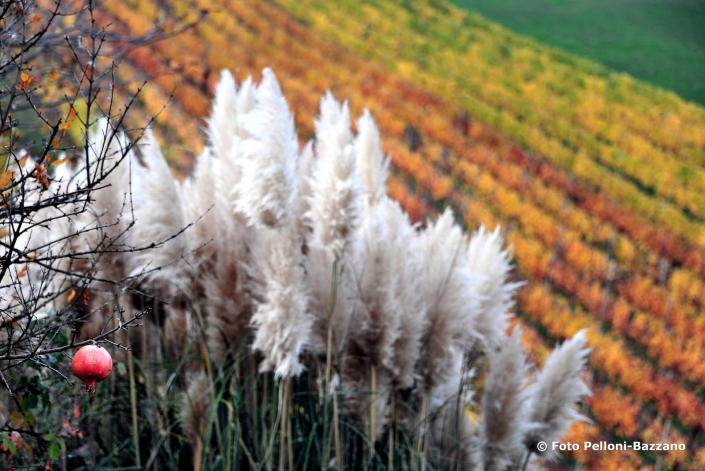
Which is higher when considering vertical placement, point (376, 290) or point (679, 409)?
point (376, 290)

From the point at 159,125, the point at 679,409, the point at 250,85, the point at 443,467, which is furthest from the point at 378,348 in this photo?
the point at 159,125

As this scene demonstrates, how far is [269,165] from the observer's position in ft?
5.18

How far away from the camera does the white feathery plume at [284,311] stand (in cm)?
161

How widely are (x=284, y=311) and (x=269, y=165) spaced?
1.19 feet

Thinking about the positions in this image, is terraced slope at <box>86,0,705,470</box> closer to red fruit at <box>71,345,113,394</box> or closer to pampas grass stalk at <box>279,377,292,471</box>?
pampas grass stalk at <box>279,377,292,471</box>

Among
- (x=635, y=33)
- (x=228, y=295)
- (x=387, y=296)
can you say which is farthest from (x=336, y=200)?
(x=635, y=33)

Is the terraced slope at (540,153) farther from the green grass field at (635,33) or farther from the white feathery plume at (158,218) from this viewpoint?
the white feathery plume at (158,218)

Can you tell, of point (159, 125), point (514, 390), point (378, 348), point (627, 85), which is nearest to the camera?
point (378, 348)

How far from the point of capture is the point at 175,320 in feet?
6.64

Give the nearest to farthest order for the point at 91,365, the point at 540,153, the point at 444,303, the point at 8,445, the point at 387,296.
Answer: the point at 91,365, the point at 8,445, the point at 387,296, the point at 444,303, the point at 540,153

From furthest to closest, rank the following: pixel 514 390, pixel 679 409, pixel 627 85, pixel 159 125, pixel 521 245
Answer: pixel 159 125 → pixel 627 85 → pixel 521 245 → pixel 679 409 → pixel 514 390

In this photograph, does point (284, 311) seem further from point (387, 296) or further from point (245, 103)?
point (245, 103)

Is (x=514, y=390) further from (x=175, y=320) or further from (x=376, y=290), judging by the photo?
(x=175, y=320)

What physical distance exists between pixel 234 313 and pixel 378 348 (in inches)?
16.1
